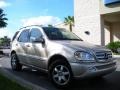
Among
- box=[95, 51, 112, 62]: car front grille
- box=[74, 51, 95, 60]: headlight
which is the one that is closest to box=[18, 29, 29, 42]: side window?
box=[74, 51, 95, 60]: headlight

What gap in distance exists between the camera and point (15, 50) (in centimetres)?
1037

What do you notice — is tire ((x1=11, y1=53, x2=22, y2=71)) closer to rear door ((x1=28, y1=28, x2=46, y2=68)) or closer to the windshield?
rear door ((x1=28, y1=28, x2=46, y2=68))

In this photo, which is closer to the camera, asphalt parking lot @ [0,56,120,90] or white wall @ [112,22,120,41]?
asphalt parking lot @ [0,56,120,90]

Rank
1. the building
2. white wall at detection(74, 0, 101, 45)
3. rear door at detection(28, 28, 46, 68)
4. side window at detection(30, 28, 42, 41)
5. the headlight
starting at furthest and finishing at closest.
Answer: white wall at detection(74, 0, 101, 45) < the building < side window at detection(30, 28, 42, 41) < rear door at detection(28, 28, 46, 68) < the headlight

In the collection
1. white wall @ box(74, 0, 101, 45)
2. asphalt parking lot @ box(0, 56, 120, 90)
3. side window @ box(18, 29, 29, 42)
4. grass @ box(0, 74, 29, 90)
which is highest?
white wall @ box(74, 0, 101, 45)

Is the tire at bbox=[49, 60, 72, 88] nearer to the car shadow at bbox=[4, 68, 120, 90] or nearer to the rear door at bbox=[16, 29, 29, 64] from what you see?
the car shadow at bbox=[4, 68, 120, 90]

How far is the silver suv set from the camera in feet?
23.3

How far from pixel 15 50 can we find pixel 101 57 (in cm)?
409

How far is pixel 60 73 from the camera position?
753 cm

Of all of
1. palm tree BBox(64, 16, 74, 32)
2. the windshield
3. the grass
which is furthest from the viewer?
palm tree BBox(64, 16, 74, 32)

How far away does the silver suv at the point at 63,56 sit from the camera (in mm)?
7092

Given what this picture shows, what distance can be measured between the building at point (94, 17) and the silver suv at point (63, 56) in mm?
16348

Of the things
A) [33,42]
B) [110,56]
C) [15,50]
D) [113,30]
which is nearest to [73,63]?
[110,56]

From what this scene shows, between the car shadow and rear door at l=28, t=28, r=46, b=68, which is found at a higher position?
rear door at l=28, t=28, r=46, b=68
